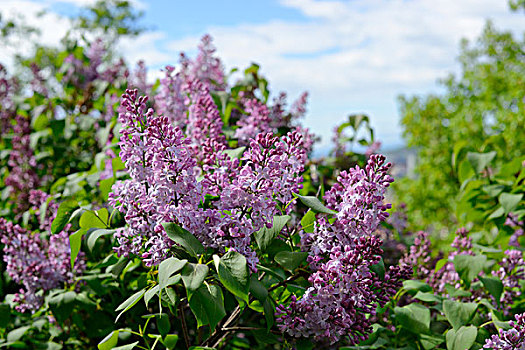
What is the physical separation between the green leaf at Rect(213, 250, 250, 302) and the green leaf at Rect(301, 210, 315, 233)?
0.36 meters

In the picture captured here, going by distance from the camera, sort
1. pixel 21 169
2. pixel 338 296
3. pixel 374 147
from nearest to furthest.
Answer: pixel 338 296 < pixel 374 147 < pixel 21 169

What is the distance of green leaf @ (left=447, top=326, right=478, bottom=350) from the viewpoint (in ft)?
6.48

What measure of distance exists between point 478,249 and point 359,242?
1496 millimetres

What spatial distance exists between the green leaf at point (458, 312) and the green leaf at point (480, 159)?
100 centimetres

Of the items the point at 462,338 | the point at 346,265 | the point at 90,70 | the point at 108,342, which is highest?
the point at 90,70

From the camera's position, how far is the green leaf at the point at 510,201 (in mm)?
2719

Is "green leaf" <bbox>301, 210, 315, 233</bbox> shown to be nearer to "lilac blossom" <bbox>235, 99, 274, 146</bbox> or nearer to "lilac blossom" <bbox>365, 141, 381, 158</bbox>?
"lilac blossom" <bbox>235, 99, 274, 146</bbox>

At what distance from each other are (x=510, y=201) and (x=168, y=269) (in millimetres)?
2078

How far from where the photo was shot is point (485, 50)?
460 inches

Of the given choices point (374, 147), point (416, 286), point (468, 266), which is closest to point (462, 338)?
point (416, 286)

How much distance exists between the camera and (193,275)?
4.59 feet

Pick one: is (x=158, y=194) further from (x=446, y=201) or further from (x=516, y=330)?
(x=446, y=201)

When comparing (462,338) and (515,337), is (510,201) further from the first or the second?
(515,337)

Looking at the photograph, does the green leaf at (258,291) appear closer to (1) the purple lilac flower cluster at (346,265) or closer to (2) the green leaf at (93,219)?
(1) the purple lilac flower cluster at (346,265)
